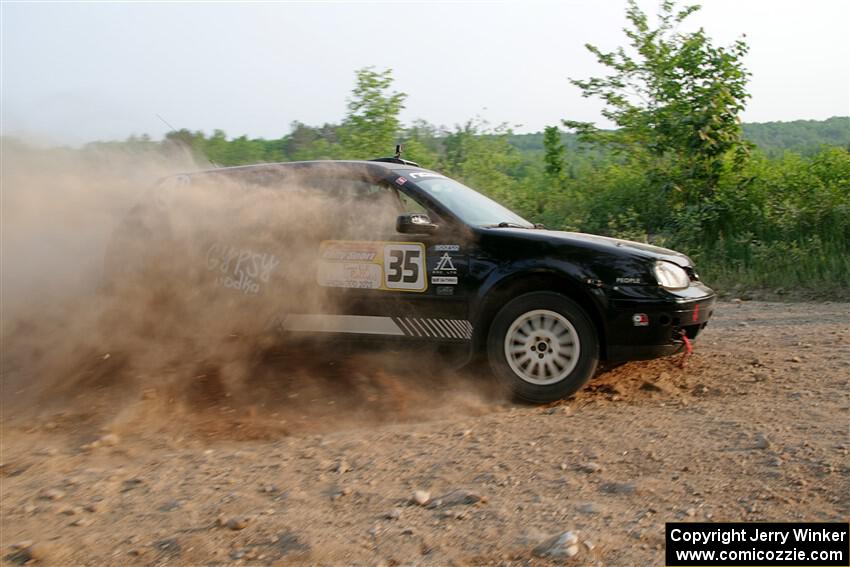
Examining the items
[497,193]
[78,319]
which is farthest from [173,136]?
[497,193]

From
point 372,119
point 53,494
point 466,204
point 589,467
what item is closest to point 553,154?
point 372,119

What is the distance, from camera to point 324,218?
6.09 meters

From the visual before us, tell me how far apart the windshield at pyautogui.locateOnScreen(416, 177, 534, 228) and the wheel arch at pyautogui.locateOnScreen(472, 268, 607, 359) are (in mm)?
589

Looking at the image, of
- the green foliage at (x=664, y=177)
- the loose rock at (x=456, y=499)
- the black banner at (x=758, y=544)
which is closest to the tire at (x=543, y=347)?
the loose rock at (x=456, y=499)

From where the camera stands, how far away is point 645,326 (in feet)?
18.1

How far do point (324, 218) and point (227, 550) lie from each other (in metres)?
3.06

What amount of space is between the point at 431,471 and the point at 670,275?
2420 mm

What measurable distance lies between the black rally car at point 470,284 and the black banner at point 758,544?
2171 millimetres

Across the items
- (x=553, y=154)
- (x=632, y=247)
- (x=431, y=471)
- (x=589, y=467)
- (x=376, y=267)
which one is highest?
(x=553, y=154)

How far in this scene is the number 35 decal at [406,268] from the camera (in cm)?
582

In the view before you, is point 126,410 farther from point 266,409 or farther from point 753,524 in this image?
point 753,524

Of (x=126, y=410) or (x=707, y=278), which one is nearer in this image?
(x=126, y=410)

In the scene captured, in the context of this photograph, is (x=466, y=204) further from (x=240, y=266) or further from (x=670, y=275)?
(x=240, y=266)

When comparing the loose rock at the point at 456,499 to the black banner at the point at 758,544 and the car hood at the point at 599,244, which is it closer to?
the black banner at the point at 758,544
